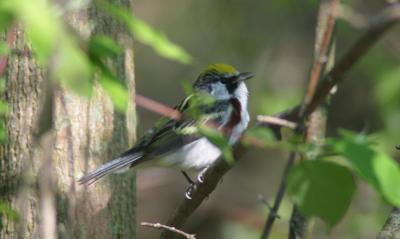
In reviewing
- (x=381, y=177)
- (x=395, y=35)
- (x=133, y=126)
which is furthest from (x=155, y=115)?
(x=381, y=177)

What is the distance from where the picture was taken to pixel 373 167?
228cm

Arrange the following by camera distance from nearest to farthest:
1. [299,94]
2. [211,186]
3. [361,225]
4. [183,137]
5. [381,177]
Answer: [381,177] < [211,186] < [183,137] < [361,225] < [299,94]

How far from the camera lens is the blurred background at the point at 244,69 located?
8664 millimetres

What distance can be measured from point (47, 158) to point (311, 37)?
7.58m

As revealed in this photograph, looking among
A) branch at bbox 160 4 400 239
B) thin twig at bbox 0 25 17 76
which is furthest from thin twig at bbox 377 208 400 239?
thin twig at bbox 0 25 17 76

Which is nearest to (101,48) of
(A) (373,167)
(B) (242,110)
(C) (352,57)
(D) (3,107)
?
(C) (352,57)

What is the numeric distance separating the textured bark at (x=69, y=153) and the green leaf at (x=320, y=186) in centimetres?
137

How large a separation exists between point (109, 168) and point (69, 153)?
30 cm

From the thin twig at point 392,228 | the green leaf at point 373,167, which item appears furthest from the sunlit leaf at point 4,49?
the thin twig at point 392,228

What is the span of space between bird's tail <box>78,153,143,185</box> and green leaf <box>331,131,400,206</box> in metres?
1.82

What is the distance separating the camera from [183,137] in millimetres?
5363

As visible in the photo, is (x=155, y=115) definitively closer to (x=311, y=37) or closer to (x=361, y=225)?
(x=311, y=37)

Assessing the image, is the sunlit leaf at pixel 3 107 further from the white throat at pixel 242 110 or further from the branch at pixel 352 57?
the white throat at pixel 242 110

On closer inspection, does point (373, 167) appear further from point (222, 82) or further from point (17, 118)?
point (222, 82)
